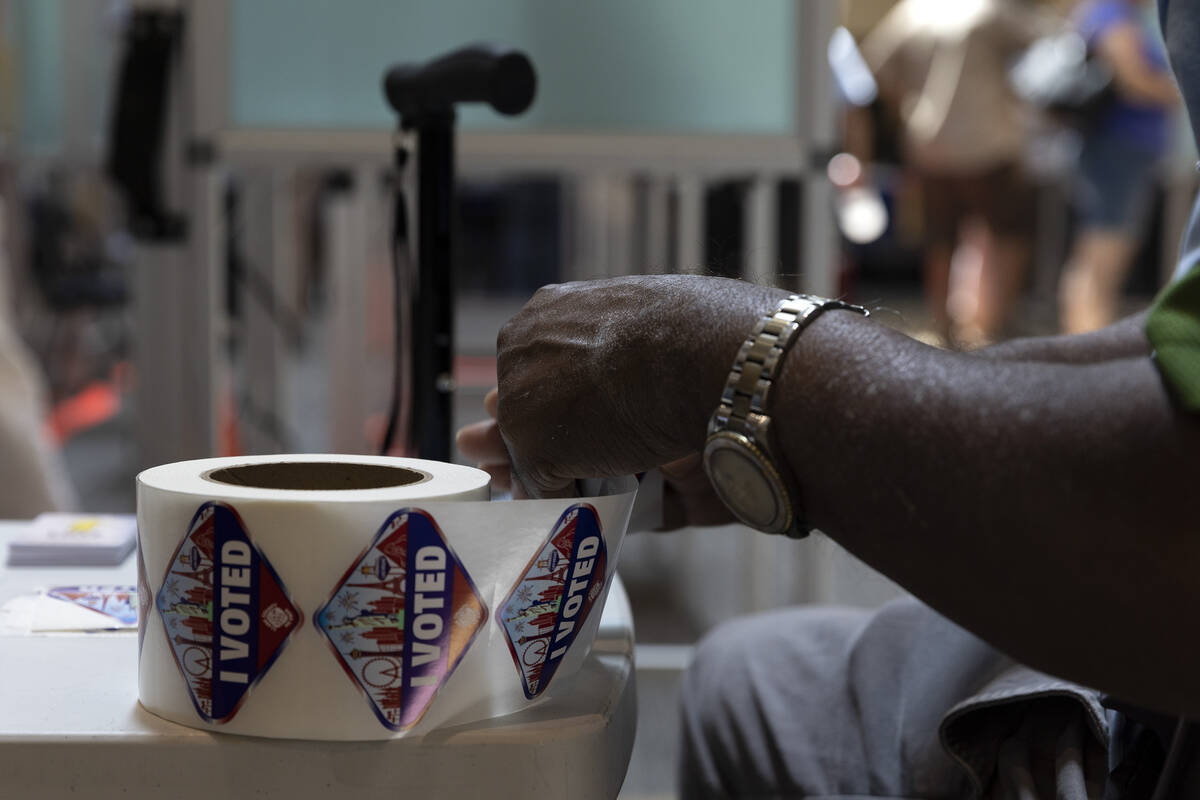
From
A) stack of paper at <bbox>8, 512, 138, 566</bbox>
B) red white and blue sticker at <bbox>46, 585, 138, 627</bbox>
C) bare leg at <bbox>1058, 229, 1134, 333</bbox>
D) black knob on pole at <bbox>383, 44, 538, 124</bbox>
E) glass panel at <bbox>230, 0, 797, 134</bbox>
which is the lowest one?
bare leg at <bbox>1058, 229, 1134, 333</bbox>

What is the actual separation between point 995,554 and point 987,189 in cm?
408

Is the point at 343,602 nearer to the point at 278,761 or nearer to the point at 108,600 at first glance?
the point at 278,761

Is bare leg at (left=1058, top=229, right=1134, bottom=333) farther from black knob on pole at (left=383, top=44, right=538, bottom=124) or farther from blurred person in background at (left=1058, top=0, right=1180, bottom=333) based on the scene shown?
black knob on pole at (left=383, top=44, right=538, bottom=124)

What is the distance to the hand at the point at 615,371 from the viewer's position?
19.4 inches

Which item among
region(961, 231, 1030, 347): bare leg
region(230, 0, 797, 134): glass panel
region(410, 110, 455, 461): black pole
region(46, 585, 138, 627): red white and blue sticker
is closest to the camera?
region(46, 585, 138, 627): red white and blue sticker

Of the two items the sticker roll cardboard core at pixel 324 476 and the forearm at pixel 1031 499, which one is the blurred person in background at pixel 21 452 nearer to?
the sticker roll cardboard core at pixel 324 476

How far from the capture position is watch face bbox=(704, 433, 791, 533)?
0.47 m

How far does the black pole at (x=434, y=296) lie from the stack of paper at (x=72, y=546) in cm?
21

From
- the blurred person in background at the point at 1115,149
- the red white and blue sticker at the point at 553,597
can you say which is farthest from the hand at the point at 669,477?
the blurred person in background at the point at 1115,149

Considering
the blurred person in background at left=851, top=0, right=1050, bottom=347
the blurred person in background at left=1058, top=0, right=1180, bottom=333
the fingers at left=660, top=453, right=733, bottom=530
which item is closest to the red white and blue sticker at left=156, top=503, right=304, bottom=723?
the fingers at left=660, top=453, right=733, bottom=530

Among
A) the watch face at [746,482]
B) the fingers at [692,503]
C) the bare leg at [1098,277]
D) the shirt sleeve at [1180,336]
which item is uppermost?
the shirt sleeve at [1180,336]

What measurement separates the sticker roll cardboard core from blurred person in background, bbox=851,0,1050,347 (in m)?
3.32

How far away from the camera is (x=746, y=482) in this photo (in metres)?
0.48

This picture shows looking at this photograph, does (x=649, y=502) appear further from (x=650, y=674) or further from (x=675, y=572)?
(x=675, y=572)
